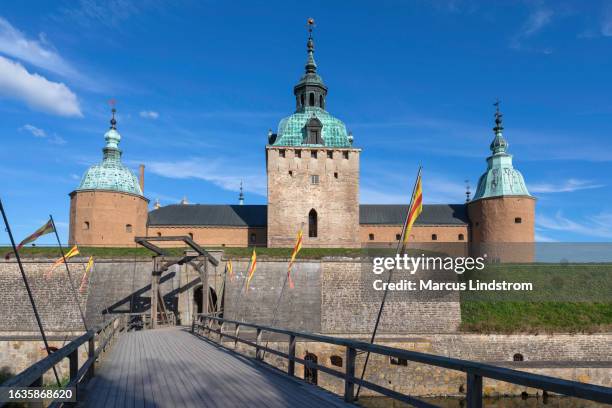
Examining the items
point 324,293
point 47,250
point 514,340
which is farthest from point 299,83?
point 514,340

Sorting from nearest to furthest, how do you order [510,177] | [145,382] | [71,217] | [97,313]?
1. [145,382]
2. [97,313]
3. [71,217]
4. [510,177]

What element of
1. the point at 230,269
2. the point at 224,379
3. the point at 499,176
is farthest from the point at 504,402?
the point at 499,176

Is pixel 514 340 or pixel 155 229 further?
pixel 155 229

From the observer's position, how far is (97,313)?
26.1 metres

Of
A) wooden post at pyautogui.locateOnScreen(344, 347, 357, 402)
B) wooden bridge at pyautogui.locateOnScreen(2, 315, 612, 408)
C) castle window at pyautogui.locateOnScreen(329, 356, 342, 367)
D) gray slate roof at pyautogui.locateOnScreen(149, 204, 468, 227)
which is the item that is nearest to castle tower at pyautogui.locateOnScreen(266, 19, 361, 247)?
gray slate roof at pyautogui.locateOnScreen(149, 204, 468, 227)

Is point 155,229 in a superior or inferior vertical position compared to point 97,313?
superior

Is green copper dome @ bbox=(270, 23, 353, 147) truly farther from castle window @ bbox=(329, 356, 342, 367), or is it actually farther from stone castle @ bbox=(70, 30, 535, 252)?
castle window @ bbox=(329, 356, 342, 367)

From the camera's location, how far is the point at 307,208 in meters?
35.5

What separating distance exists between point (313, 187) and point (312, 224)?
277 cm

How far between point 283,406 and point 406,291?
2144cm

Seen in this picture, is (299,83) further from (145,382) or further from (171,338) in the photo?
(145,382)

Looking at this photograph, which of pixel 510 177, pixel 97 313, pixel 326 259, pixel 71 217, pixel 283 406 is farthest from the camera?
pixel 510 177

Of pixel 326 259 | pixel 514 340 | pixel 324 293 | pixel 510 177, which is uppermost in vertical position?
pixel 510 177

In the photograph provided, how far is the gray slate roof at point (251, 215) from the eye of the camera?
Result: 3916cm
